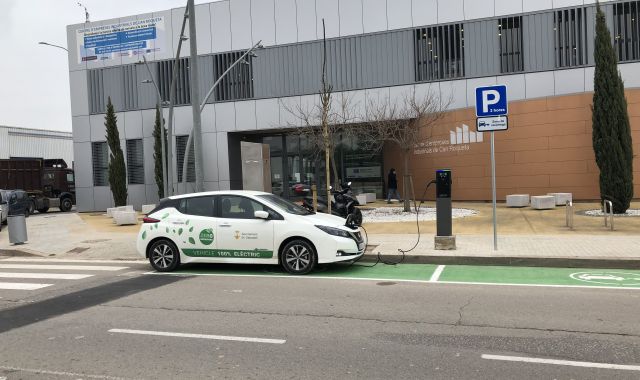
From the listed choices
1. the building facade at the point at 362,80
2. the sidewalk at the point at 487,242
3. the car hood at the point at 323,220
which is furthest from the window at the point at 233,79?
the car hood at the point at 323,220

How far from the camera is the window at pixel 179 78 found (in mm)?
29766

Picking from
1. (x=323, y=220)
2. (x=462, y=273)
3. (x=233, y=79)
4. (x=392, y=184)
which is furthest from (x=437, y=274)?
(x=233, y=79)

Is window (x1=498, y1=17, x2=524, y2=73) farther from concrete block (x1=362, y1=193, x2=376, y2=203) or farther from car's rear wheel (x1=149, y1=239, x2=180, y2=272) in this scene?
car's rear wheel (x1=149, y1=239, x2=180, y2=272)

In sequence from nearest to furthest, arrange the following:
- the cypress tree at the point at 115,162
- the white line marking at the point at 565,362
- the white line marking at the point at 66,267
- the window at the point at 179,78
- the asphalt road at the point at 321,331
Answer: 1. the white line marking at the point at 565,362
2. the asphalt road at the point at 321,331
3. the white line marking at the point at 66,267
4. the cypress tree at the point at 115,162
5. the window at the point at 179,78

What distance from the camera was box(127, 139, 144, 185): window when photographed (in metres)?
31.1

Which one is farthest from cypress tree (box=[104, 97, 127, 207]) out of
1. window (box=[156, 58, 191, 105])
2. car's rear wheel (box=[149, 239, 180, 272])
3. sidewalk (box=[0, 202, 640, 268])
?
car's rear wheel (box=[149, 239, 180, 272])

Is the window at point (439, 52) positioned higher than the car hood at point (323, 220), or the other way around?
the window at point (439, 52)

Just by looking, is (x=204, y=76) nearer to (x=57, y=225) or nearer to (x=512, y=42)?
(x=57, y=225)

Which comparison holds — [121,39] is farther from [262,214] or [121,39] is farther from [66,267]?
[262,214]

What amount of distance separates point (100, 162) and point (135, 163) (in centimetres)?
264

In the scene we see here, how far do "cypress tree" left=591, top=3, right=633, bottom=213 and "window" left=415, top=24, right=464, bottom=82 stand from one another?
8.26 meters

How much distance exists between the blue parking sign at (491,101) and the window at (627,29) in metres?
16.0

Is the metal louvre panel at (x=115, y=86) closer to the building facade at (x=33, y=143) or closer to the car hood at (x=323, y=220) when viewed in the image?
the car hood at (x=323, y=220)

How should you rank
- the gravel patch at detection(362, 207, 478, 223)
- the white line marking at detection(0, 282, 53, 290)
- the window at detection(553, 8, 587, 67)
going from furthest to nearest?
the window at detection(553, 8, 587, 67)
the gravel patch at detection(362, 207, 478, 223)
the white line marking at detection(0, 282, 53, 290)
